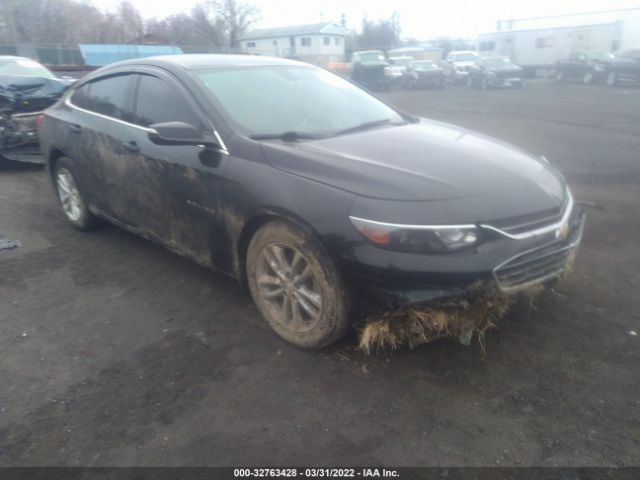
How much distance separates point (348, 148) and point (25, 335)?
Result: 8.04 feet

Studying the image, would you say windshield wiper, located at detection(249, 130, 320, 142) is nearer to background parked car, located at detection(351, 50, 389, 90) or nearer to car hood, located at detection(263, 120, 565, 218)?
car hood, located at detection(263, 120, 565, 218)

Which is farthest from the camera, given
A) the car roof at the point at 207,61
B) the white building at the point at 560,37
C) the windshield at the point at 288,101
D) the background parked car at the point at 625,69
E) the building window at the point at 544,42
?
the building window at the point at 544,42

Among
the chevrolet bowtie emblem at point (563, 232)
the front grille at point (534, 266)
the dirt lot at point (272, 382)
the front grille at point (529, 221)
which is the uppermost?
the front grille at point (529, 221)

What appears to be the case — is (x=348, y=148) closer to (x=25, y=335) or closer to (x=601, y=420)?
(x=601, y=420)

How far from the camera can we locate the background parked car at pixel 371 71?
89.9ft

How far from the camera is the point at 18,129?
7.81m

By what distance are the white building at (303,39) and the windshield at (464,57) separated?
30575 mm

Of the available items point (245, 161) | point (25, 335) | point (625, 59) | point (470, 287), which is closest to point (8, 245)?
point (25, 335)

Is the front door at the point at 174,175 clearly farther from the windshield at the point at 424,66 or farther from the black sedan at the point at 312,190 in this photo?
the windshield at the point at 424,66

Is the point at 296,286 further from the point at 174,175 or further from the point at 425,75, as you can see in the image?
the point at 425,75

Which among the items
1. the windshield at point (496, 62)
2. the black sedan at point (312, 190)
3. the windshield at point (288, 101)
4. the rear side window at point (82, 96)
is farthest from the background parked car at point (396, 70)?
the black sedan at point (312, 190)

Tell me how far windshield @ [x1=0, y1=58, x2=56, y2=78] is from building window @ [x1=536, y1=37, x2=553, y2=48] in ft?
97.8

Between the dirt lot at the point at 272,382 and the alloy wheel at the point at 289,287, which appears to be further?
the alloy wheel at the point at 289,287

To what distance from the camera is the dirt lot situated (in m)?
2.52
